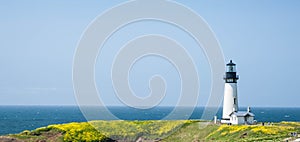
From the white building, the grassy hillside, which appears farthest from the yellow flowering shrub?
the white building

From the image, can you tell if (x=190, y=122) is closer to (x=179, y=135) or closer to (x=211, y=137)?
(x=179, y=135)

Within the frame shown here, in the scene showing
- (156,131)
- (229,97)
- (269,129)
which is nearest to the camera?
(269,129)

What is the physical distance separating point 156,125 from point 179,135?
611cm

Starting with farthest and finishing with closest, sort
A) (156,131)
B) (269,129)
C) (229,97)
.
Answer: (156,131)
(229,97)
(269,129)

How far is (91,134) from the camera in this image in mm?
67312

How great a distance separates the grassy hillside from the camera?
196 ft

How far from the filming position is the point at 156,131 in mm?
70750

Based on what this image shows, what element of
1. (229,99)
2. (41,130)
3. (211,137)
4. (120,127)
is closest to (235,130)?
(211,137)

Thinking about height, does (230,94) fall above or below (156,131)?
above

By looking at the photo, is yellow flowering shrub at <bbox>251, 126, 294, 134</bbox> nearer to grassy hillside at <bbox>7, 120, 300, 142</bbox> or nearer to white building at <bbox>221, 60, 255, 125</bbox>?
grassy hillside at <bbox>7, 120, 300, 142</bbox>

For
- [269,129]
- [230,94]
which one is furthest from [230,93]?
[269,129]

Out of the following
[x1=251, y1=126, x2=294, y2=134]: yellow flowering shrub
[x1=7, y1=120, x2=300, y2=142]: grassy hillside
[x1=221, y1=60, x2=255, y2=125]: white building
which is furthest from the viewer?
[x1=221, y1=60, x2=255, y2=125]: white building

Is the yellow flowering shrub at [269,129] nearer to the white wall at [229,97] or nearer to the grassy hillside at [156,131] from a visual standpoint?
the grassy hillside at [156,131]

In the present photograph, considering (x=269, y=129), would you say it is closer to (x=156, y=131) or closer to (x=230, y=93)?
(x=230, y=93)
